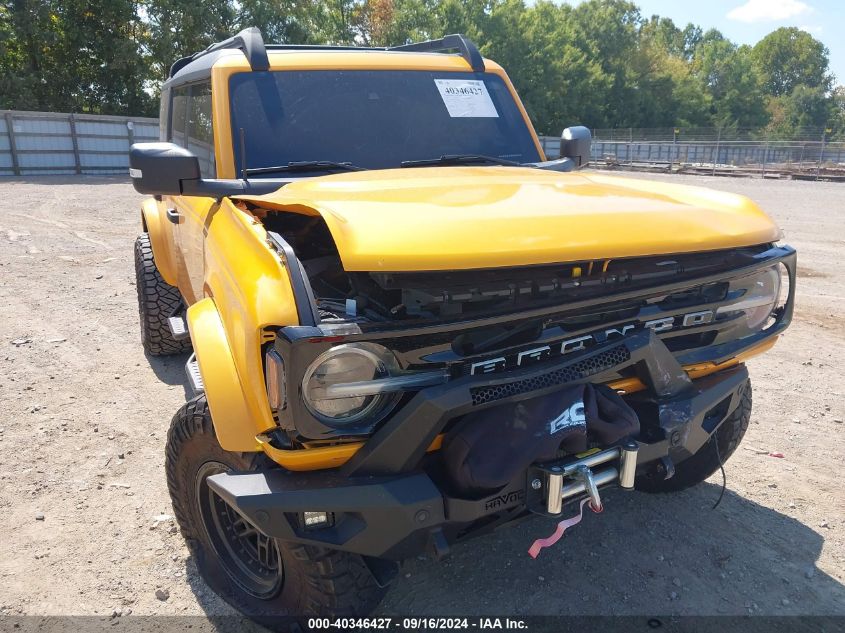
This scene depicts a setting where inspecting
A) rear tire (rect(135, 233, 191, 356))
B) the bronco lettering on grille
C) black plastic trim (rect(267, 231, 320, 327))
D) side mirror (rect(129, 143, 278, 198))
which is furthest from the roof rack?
the bronco lettering on grille

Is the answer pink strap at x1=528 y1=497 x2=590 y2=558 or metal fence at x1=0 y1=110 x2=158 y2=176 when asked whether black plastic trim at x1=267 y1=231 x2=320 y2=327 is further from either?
metal fence at x1=0 y1=110 x2=158 y2=176

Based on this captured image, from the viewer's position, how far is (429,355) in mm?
1981

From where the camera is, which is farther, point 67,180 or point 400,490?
point 67,180

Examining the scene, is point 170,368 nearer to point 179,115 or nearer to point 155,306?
point 155,306

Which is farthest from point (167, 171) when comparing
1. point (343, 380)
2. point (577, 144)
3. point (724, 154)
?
point (724, 154)

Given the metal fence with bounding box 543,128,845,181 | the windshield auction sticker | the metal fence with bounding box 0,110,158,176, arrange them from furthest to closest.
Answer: the metal fence with bounding box 543,128,845,181
the metal fence with bounding box 0,110,158,176
the windshield auction sticker

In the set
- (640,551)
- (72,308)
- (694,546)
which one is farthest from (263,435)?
(72,308)

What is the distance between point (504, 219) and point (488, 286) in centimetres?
22

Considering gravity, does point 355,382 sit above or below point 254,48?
below

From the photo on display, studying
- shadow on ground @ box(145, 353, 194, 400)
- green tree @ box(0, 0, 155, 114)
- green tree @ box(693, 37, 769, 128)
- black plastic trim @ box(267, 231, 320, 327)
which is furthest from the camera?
green tree @ box(693, 37, 769, 128)

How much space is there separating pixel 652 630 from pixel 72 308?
19.6ft

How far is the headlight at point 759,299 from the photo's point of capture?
8.53 ft

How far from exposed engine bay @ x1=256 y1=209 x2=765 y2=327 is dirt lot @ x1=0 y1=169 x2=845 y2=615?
3.98ft

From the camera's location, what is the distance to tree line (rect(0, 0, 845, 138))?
30.2 meters
